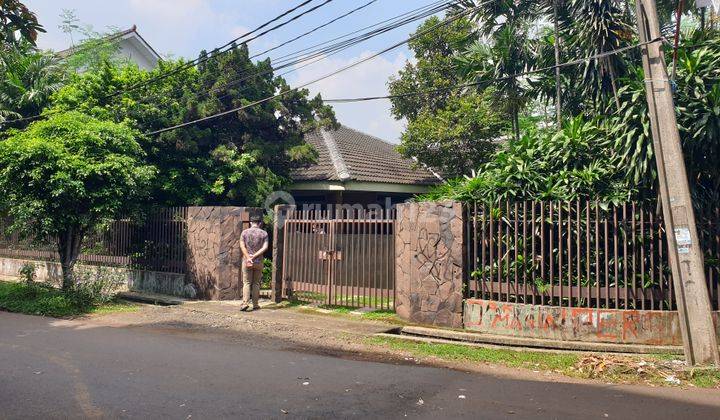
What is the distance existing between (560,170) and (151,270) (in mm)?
9776

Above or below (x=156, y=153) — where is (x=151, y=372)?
below

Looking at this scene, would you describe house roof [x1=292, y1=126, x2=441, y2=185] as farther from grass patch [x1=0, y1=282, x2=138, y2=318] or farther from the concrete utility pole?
the concrete utility pole

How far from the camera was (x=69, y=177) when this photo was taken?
35.8 ft

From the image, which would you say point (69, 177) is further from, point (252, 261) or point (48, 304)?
point (252, 261)

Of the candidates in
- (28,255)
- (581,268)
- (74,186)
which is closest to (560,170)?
(581,268)

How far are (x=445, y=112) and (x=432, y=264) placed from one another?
367 inches

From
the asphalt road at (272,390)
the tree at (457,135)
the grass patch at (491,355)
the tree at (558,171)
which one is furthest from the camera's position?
the tree at (457,135)

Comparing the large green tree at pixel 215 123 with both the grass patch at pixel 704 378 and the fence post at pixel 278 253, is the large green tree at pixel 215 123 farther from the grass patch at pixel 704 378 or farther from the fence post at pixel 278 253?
the grass patch at pixel 704 378

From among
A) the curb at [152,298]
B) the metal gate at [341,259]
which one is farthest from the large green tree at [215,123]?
the metal gate at [341,259]

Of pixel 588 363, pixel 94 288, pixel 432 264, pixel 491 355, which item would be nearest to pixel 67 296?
pixel 94 288

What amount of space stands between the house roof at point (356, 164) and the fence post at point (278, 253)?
3909mm

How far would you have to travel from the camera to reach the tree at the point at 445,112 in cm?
1677

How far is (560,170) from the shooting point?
28.5ft

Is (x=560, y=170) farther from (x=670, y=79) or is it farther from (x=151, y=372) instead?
(x=151, y=372)
